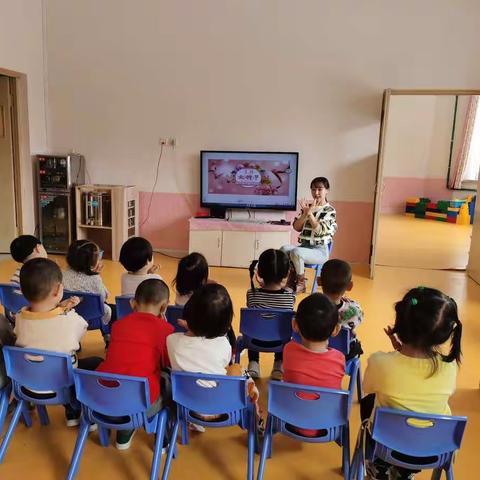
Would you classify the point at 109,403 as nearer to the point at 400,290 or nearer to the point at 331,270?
the point at 331,270

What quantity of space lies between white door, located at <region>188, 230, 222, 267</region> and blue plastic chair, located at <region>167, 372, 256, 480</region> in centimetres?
353

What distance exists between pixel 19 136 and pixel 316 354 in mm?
5000

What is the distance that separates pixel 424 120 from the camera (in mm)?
10234

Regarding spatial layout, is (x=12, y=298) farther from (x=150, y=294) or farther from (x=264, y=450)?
(x=264, y=450)

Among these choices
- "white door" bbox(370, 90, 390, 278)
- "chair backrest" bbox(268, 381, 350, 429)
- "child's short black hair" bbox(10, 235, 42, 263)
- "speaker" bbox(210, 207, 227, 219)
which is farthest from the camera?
"speaker" bbox(210, 207, 227, 219)

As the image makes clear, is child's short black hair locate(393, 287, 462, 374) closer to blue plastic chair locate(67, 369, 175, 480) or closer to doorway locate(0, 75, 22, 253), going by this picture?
blue plastic chair locate(67, 369, 175, 480)

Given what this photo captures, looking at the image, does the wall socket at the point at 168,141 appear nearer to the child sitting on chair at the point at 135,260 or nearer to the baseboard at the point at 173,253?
the baseboard at the point at 173,253

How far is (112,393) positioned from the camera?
1.65 metres

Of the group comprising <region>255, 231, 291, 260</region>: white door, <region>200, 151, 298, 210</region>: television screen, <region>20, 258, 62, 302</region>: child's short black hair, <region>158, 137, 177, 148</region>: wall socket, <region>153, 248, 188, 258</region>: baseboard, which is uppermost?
<region>158, 137, 177, 148</region>: wall socket

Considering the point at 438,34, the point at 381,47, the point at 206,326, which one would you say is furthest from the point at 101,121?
the point at 206,326

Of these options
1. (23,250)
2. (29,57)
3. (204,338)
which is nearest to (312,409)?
(204,338)

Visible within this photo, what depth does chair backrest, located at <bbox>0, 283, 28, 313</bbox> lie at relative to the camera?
2533 mm

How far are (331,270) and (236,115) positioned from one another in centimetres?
353

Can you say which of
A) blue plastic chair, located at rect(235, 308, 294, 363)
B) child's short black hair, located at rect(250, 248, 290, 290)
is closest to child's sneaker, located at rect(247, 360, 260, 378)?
→ blue plastic chair, located at rect(235, 308, 294, 363)
